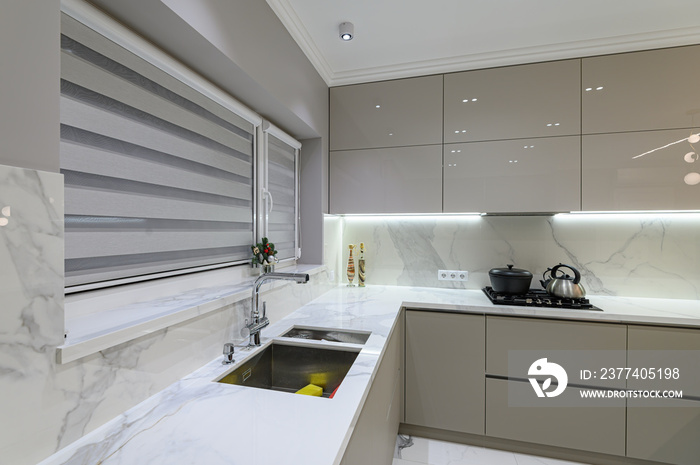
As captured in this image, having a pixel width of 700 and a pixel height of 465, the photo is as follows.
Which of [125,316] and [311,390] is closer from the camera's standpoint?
[125,316]

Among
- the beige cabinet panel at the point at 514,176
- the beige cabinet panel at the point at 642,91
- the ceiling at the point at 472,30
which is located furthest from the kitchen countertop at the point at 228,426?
the beige cabinet panel at the point at 642,91

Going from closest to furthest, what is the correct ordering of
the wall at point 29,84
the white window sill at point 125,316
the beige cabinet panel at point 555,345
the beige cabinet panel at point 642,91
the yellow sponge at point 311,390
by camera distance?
the wall at point 29,84
the white window sill at point 125,316
the yellow sponge at point 311,390
the beige cabinet panel at point 555,345
the beige cabinet panel at point 642,91

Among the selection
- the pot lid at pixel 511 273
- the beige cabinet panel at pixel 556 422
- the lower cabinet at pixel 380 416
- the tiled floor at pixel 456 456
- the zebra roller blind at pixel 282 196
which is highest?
the zebra roller blind at pixel 282 196

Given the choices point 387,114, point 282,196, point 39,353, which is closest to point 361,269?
point 282,196

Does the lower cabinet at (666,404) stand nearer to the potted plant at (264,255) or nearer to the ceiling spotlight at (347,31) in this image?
the potted plant at (264,255)

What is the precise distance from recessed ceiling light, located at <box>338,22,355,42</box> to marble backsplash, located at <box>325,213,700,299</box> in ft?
4.17

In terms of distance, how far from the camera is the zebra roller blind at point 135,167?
905 mm

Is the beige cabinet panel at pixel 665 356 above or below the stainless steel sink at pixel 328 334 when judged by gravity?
below

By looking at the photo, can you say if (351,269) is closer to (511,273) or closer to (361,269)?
(361,269)

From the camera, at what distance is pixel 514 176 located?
213cm

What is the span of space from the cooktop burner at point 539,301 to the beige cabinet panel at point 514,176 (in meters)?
0.58

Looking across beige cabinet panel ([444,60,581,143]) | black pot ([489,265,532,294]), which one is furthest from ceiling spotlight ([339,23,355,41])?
black pot ([489,265,532,294])

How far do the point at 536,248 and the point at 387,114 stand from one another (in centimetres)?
151

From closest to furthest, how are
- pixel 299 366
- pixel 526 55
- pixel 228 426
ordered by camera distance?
pixel 228 426
pixel 299 366
pixel 526 55
